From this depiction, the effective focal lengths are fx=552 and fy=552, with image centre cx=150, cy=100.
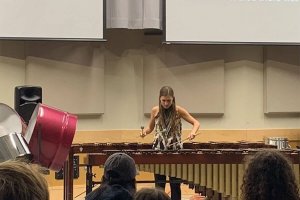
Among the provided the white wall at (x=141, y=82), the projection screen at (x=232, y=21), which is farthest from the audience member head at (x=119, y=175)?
the white wall at (x=141, y=82)

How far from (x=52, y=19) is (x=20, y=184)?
605cm

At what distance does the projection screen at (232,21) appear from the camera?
24.5 ft

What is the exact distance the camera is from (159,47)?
7832 mm

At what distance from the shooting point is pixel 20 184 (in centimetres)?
136

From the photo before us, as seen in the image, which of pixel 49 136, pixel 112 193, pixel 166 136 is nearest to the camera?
pixel 112 193

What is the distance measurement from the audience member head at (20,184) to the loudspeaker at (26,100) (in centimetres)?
331

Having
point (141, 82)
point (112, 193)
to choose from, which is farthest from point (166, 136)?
point (141, 82)

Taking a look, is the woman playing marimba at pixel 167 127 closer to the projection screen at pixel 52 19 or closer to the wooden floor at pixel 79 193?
the wooden floor at pixel 79 193

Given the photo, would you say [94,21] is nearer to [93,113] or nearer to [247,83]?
[93,113]

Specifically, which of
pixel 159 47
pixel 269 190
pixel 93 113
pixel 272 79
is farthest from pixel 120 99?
pixel 269 190

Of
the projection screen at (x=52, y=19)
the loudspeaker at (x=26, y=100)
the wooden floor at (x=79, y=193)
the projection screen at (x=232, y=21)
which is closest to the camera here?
the loudspeaker at (x=26, y=100)

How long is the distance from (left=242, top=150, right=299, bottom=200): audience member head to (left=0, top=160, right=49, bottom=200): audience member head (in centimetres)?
103

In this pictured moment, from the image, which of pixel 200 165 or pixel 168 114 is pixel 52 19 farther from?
pixel 200 165

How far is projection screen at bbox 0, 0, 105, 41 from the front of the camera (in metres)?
7.12
